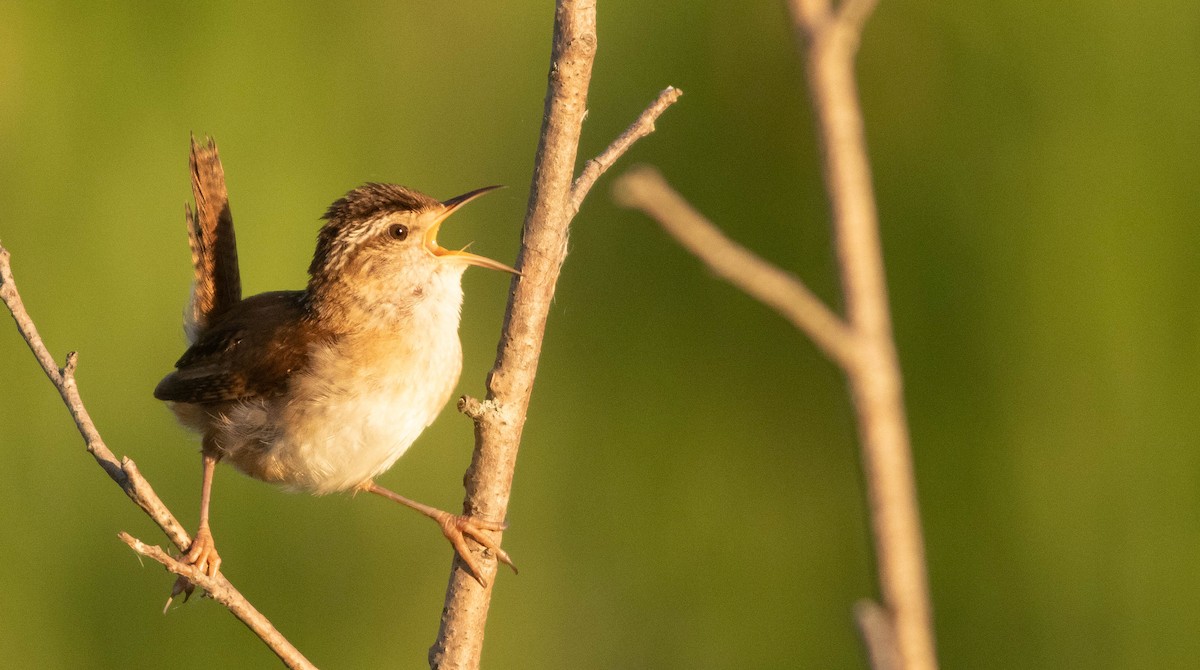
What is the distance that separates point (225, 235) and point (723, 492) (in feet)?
6.56

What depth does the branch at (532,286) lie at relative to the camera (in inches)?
→ 73.5

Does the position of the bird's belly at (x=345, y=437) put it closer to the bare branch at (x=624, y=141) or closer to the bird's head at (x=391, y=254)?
the bird's head at (x=391, y=254)

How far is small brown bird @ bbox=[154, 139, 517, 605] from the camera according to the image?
2691 mm

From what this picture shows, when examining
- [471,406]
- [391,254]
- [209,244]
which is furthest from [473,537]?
[209,244]

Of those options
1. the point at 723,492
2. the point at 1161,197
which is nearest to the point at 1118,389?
the point at 1161,197

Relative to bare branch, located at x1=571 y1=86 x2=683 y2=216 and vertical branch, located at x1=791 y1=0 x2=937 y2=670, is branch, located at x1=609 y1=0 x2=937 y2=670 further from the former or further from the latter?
bare branch, located at x1=571 y1=86 x2=683 y2=216

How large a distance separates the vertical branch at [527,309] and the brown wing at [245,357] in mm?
967

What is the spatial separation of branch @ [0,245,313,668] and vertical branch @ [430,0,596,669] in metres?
0.28

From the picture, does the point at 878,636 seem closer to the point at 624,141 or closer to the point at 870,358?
the point at 870,358

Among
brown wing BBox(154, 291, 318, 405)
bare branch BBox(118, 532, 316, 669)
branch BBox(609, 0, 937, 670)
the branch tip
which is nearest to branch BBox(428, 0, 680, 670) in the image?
the branch tip

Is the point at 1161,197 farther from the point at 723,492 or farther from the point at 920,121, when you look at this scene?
the point at 723,492

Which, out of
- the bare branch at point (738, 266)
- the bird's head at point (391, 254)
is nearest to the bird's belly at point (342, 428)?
the bird's head at point (391, 254)

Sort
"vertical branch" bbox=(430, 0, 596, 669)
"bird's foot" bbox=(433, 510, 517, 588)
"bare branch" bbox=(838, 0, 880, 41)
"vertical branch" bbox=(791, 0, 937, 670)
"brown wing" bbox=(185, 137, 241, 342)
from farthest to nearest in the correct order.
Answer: "brown wing" bbox=(185, 137, 241, 342)
"bird's foot" bbox=(433, 510, 517, 588)
"vertical branch" bbox=(430, 0, 596, 669)
"bare branch" bbox=(838, 0, 880, 41)
"vertical branch" bbox=(791, 0, 937, 670)

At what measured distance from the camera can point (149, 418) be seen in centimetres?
425
